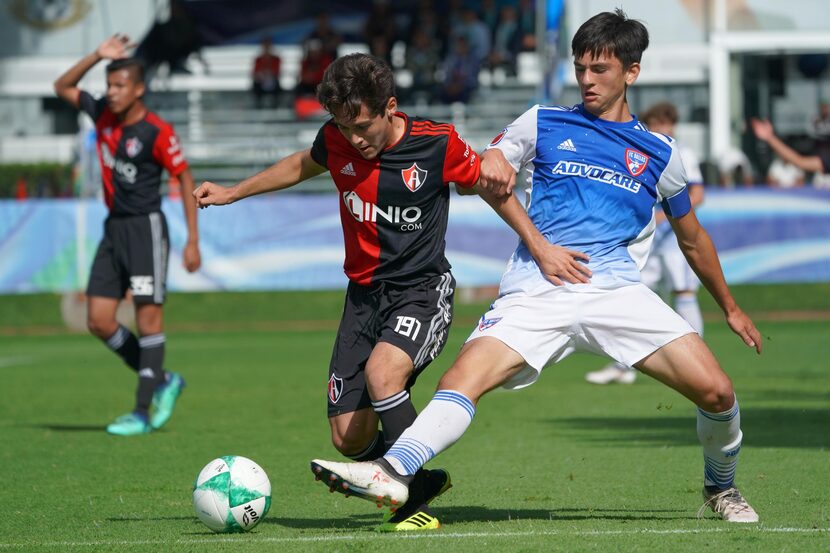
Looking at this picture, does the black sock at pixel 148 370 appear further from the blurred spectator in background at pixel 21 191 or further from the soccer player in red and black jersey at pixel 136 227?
the blurred spectator in background at pixel 21 191

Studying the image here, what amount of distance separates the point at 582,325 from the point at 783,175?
2097 centimetres

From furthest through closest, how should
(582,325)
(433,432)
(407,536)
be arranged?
1. (582,325)
2. (407,536)
3. (433,432)

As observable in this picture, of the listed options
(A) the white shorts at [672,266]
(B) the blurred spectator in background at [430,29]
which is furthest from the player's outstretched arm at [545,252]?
(B) the blurred spectator in background at [430,29]

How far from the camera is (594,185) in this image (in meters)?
5.85

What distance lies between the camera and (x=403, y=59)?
29.0 m

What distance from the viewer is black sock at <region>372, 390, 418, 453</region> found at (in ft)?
19.5

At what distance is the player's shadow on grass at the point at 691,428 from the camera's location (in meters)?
8.88

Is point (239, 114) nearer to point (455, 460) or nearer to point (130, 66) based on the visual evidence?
point (130, 66)

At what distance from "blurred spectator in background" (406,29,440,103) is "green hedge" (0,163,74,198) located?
6.97 m

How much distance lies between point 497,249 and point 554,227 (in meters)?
14.1

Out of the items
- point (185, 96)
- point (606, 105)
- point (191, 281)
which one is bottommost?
point (191, 281)

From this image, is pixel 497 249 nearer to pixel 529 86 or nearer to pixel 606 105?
pixel 529 86

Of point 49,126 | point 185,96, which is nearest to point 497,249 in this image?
point 185,96

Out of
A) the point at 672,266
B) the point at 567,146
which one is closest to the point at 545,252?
the point at 567,146
